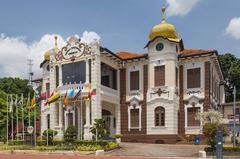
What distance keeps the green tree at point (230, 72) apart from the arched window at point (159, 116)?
85.1ft

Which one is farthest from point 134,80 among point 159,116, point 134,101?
point 159,116

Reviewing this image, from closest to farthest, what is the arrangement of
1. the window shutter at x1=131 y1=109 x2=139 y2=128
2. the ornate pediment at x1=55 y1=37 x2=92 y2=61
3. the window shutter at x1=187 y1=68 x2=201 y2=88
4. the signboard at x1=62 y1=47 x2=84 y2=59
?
the window shutter at x1=187 y1=68 x2=201 y2=88 < the ornate pediment at x1=55 y1=37 x2=92 y2=61 < the signboard at x1=62 y1=47 x2=84 y2=59 < the window shutter at x1=131 y1=109 x2=139 y2=128

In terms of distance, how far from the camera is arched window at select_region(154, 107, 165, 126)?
3556 cm

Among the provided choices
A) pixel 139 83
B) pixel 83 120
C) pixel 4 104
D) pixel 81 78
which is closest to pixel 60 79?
pixel 81 78

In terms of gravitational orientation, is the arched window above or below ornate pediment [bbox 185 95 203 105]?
below

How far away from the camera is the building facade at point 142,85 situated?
3522 centimetres

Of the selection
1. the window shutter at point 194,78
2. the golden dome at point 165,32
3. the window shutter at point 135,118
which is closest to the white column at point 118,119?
the window shutter at point 135,118

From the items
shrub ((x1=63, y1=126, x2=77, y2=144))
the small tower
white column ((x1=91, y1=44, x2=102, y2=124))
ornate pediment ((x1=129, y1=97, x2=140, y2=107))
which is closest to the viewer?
→ shrub ((x1=63, y1=126, x2=77, y2=144))

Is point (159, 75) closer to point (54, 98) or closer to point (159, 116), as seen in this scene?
point (159, 116)

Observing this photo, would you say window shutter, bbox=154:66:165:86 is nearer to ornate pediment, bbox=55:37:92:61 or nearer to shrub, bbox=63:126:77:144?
ornate pediment, bbox=55:37:92:61

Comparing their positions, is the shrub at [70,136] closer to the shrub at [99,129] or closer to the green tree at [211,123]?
the shrub at [99,129]

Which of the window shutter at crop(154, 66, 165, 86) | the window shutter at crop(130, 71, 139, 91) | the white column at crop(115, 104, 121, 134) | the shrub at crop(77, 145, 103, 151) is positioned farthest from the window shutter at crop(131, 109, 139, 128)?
the shrub at crop(77, 145, 103, 151)

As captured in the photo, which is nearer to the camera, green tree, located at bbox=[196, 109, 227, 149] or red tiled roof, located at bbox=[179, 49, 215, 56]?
green tree, located at bbox=[196, 109, 227, 149]

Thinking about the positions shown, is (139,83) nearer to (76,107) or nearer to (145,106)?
(145,106)
